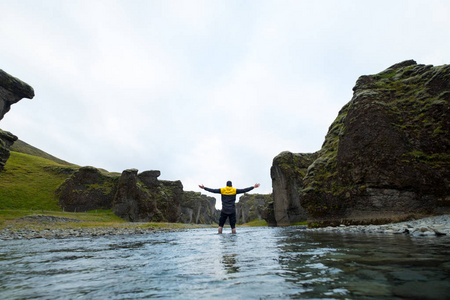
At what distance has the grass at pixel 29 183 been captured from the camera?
2564 inches

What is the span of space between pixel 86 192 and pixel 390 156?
260ft

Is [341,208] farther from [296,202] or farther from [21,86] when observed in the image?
[21,86]

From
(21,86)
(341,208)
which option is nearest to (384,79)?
(341,208)

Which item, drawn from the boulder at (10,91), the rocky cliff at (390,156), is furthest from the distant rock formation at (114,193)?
the rocky cliff at (390,156)

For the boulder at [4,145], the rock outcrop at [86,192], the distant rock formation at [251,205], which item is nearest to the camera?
the boulder at [4,145]

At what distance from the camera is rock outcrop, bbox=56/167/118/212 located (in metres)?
73.0

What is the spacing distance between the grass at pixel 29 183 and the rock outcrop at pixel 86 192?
296 centimetres

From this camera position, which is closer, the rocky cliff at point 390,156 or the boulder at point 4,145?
the rocky cliff at point 390,156

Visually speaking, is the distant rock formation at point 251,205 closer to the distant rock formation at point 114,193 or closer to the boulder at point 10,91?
the distant rock formation at point 114,193

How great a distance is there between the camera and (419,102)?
79.8 ft

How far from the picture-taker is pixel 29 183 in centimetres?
7581

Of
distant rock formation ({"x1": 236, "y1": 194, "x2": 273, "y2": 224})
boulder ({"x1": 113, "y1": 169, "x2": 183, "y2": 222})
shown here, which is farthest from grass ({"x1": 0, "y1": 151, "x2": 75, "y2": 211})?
distant rock formation ({"x1": 236, "y1": 194, "x2": 273, "y2": 224})

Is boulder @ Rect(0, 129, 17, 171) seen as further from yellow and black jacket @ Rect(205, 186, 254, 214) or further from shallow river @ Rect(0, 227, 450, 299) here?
shallow river @ Rect(0, 227, 450, 299)

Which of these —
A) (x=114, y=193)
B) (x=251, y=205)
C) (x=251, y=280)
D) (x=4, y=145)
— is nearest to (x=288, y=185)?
(x=114, y=193)
